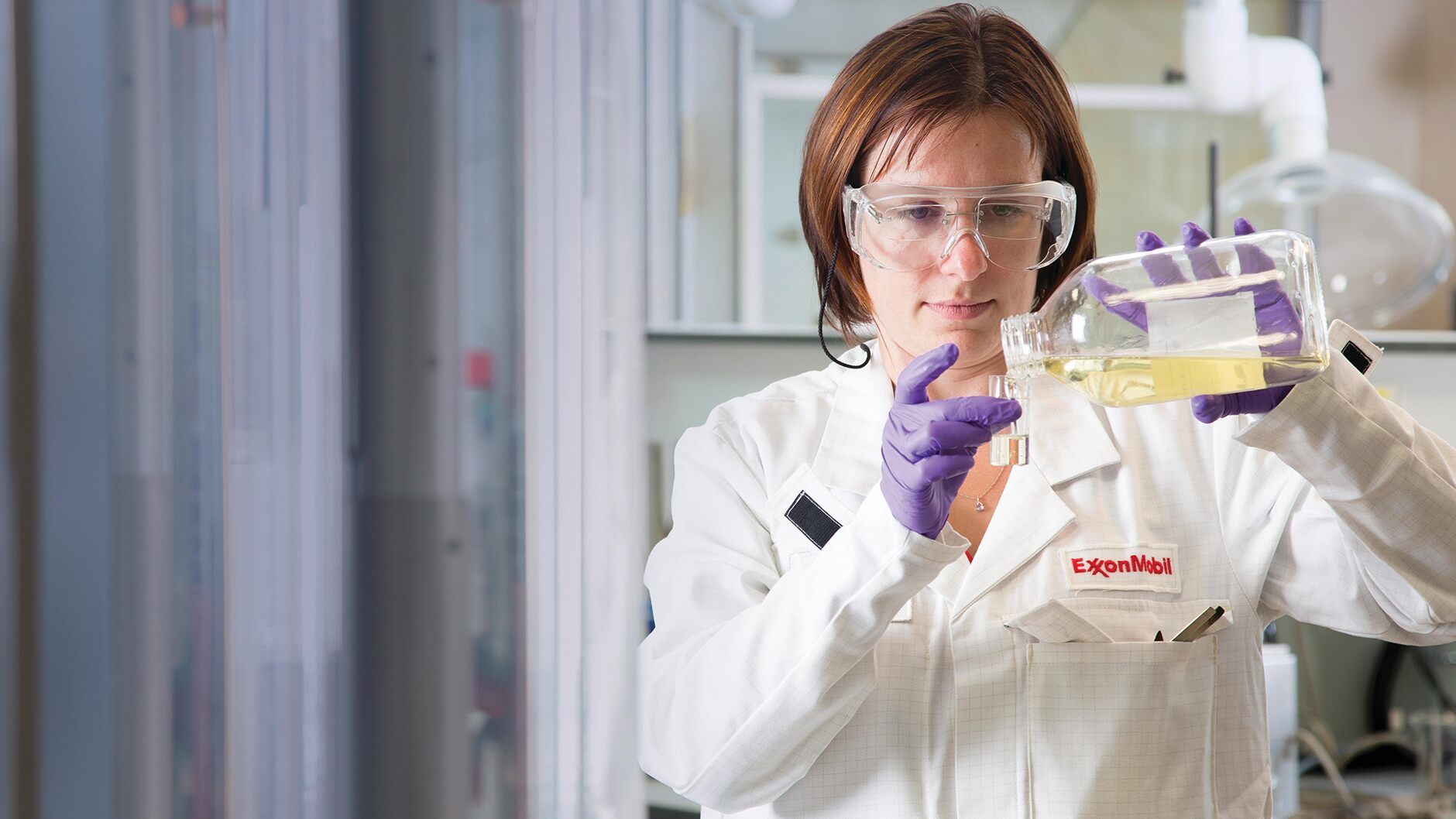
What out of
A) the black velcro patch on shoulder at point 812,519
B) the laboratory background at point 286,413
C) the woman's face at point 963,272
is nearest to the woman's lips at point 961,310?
the woman's face at point 963,272

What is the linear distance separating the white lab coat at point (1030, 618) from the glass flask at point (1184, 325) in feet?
0.24

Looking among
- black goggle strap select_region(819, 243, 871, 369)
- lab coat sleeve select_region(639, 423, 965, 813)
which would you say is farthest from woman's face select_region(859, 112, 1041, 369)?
lab coat sleeve select_region(639, 423, 965, 813)

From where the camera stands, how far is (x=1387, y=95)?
3490 mm

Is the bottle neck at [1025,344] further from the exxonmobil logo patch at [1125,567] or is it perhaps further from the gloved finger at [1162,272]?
the exxonmobil logo patch at [1125,567]

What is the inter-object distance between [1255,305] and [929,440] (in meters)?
0.28

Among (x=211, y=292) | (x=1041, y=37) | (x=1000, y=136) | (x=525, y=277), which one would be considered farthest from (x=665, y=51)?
(x=211, y=292)

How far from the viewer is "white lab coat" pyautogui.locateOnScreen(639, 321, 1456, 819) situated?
1.00 meters

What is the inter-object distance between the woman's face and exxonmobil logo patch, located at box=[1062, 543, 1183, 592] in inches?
9.2

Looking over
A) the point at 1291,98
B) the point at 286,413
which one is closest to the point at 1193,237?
the point at 286,413

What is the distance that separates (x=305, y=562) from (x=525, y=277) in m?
0.28

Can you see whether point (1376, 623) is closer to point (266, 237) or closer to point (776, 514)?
point (776, 514)

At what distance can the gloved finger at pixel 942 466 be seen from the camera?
0.92 meters

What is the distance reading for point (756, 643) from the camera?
40.7 inches

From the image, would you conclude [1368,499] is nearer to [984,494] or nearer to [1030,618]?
[1030,618]
